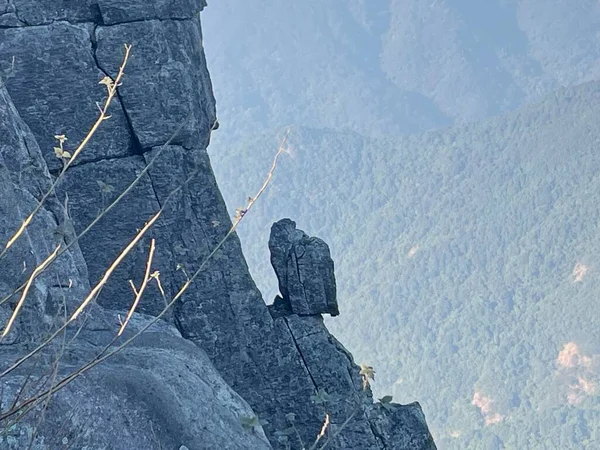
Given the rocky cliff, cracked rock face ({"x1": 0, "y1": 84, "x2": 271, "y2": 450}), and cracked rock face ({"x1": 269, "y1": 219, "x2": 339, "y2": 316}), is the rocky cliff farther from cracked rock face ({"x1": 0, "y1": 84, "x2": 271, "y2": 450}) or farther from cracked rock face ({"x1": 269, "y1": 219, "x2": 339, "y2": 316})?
cracked rock face ({"x1": 0, "y1": 84, "x2": 271, "y2": 450})

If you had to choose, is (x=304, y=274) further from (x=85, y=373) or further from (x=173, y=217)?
(x=85, y=373)

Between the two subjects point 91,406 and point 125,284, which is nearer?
point 91,406

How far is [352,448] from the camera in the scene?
18688mm

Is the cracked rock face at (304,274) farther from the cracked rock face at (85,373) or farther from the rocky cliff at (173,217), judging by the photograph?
the cracked rock face at (85,373)

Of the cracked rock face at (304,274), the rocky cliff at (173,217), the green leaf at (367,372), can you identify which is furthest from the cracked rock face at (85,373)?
the cracked rock face at (304,274)

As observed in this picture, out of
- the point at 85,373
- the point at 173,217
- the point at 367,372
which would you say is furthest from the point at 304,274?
the point at 367,372

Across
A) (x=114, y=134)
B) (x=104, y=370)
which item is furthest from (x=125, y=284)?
(x=104, y=370)

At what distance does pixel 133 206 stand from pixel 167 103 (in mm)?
1834

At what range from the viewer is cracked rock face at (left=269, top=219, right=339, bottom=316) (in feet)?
66.4

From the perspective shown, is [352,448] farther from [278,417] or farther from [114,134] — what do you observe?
[114,134]

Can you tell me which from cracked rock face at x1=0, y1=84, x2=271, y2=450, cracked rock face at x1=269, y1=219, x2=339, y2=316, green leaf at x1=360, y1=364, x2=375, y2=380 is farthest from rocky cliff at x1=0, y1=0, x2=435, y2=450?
green leaf at x1=360, y1=364, x2=375, y2=380

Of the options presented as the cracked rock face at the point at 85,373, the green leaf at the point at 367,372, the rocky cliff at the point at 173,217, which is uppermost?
the rocky cliff at the point at 173,217

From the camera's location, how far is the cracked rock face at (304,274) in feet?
66.4

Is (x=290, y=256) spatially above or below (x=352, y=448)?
above
